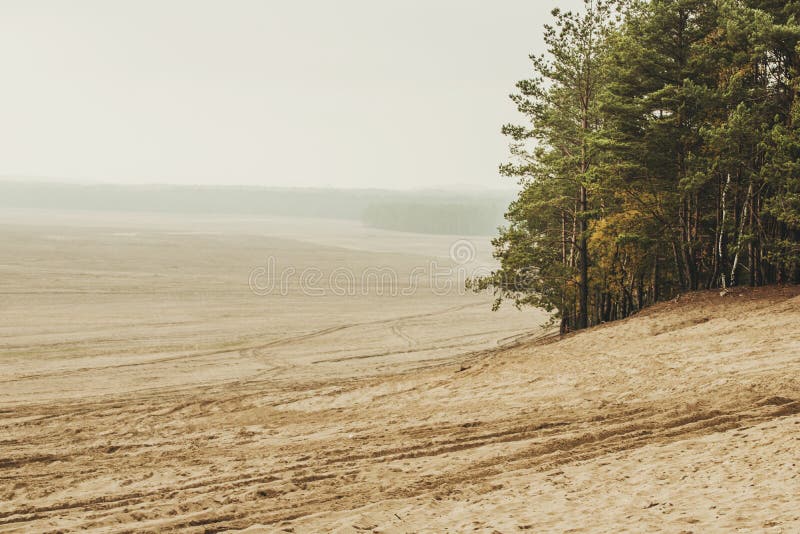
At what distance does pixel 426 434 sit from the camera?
15352 mm

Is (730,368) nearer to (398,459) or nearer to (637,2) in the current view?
(398,459)

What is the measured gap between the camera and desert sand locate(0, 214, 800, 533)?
10383 mm

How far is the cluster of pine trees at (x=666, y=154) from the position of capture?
2405 centimetres

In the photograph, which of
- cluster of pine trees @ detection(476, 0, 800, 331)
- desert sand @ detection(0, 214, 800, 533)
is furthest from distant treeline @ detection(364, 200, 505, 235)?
cluster of pine trees @ detection(476, 0, 800, 331)

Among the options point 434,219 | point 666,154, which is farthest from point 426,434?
point 434,219

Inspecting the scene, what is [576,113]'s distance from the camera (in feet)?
98.6

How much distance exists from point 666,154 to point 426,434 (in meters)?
16.0

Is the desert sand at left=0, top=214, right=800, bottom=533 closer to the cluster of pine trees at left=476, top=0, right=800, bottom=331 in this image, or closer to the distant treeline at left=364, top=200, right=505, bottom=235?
the cluster of pine trees at left=476, top=0, right=800, bottom=331

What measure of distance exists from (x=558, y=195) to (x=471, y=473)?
65.5 ft

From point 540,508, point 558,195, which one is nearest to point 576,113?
point 558,195

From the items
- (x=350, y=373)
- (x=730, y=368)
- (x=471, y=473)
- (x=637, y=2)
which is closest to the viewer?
(x=471, y=473)

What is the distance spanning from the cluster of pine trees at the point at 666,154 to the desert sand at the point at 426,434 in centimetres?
317

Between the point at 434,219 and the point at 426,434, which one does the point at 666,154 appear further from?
the point at 434,219

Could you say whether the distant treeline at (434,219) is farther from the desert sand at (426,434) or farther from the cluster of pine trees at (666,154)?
the cluster of pine trees at (666,154)
